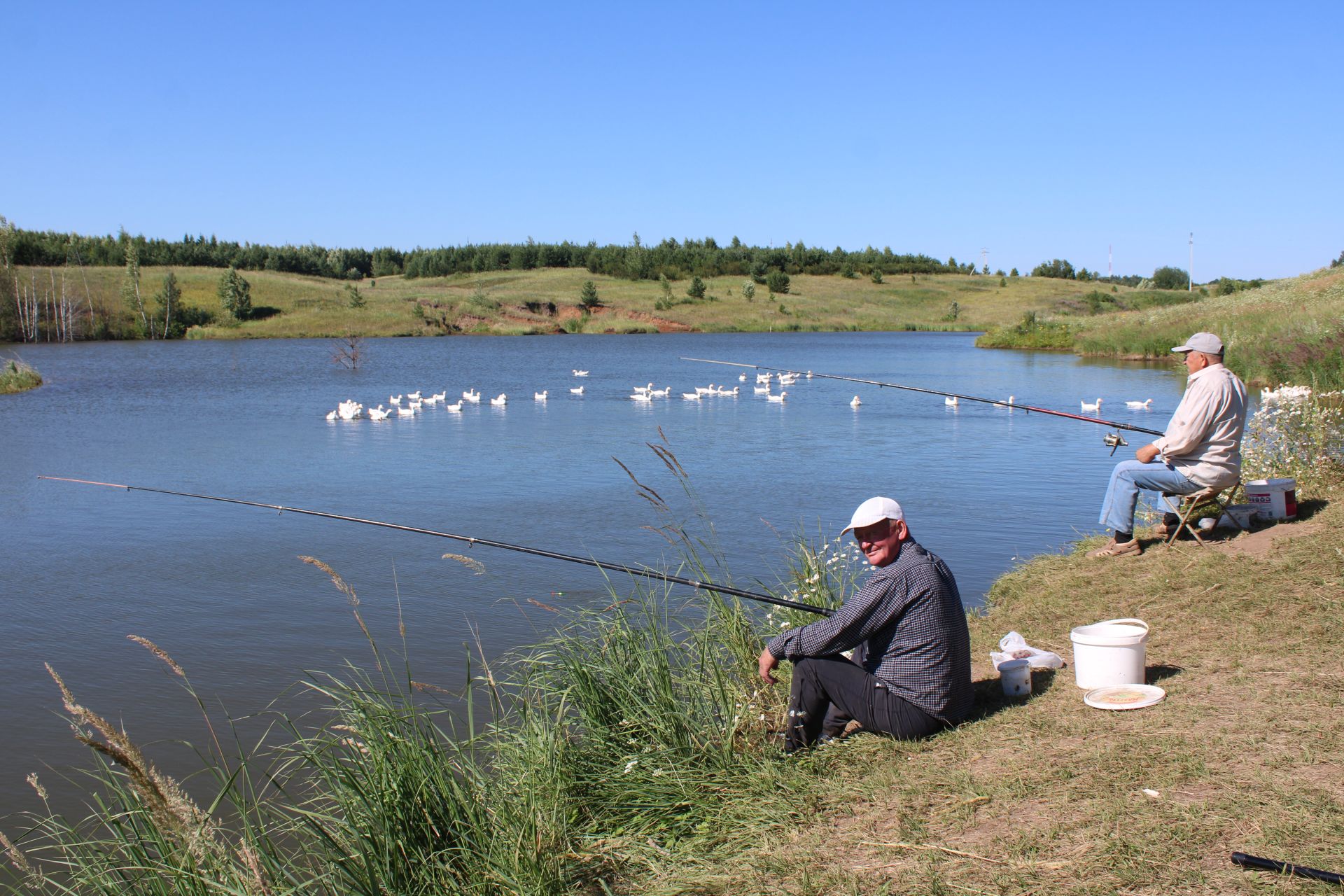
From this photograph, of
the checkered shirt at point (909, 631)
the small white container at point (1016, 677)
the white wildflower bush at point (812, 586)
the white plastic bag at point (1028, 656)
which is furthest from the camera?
the white wildflower bush at point (812, 586)

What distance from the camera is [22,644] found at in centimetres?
776

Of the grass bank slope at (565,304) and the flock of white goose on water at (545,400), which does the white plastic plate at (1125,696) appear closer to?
the flock of white goose on water at (545,400)

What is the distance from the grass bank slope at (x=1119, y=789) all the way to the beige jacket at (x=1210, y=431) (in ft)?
4.93

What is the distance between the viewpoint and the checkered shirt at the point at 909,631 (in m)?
4.53

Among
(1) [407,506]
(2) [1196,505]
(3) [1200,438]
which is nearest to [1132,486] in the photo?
(2) [1196,505]

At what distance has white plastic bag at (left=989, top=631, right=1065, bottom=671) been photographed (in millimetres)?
5496

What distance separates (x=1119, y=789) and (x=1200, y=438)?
4156 millimetres

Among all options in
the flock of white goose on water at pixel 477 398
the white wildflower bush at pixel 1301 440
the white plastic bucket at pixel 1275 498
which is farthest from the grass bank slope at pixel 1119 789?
the flock of white goose on water at pixel 477 398

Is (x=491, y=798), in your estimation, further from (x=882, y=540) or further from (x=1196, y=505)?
(x=1196, y=505)

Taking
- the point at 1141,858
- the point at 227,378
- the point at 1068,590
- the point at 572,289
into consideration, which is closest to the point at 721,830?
the point at 1141,858

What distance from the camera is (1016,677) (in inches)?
201

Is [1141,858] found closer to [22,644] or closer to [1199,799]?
[1199,799]

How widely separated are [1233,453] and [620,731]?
189 inches

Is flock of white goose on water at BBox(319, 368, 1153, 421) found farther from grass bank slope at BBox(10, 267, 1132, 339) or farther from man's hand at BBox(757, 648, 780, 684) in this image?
grass bank slope at BBox(10, 267, 1132, 339)
